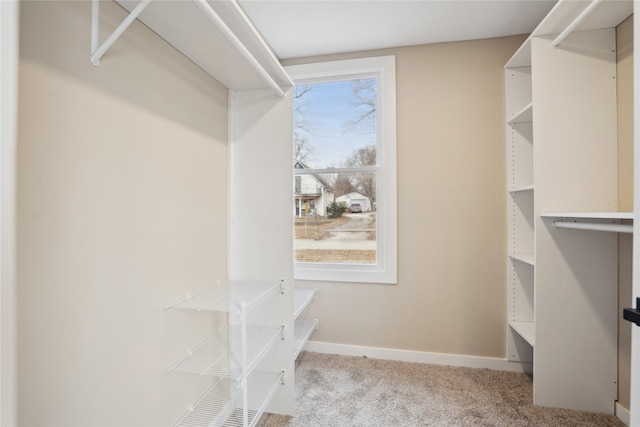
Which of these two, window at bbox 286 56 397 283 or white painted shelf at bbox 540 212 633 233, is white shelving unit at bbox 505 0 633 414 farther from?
window at bbox 286 56 397 283

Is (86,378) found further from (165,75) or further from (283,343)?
(165,75)

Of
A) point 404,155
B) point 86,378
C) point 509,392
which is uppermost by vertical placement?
point 404,155

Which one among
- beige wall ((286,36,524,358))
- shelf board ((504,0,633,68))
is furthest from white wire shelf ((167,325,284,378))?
shelf board ((504,0,633,68))

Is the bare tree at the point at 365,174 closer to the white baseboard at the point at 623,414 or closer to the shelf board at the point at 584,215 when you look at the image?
the shelf board at the point at 584,215

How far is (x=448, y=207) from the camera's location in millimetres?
2256

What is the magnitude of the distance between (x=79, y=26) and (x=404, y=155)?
1986mm

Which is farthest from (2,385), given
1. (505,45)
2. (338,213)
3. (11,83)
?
(505,45)

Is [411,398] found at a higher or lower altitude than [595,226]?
lower

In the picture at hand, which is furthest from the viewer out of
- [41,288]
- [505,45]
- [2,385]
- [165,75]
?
[505,45]

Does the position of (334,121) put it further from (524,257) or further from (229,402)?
(229,402)

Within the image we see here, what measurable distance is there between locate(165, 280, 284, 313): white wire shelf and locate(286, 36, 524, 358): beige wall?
1034 millimetres

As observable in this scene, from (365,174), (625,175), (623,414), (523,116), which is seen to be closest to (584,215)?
(625,175)

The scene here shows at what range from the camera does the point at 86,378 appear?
874mm

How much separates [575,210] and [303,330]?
1.88m
